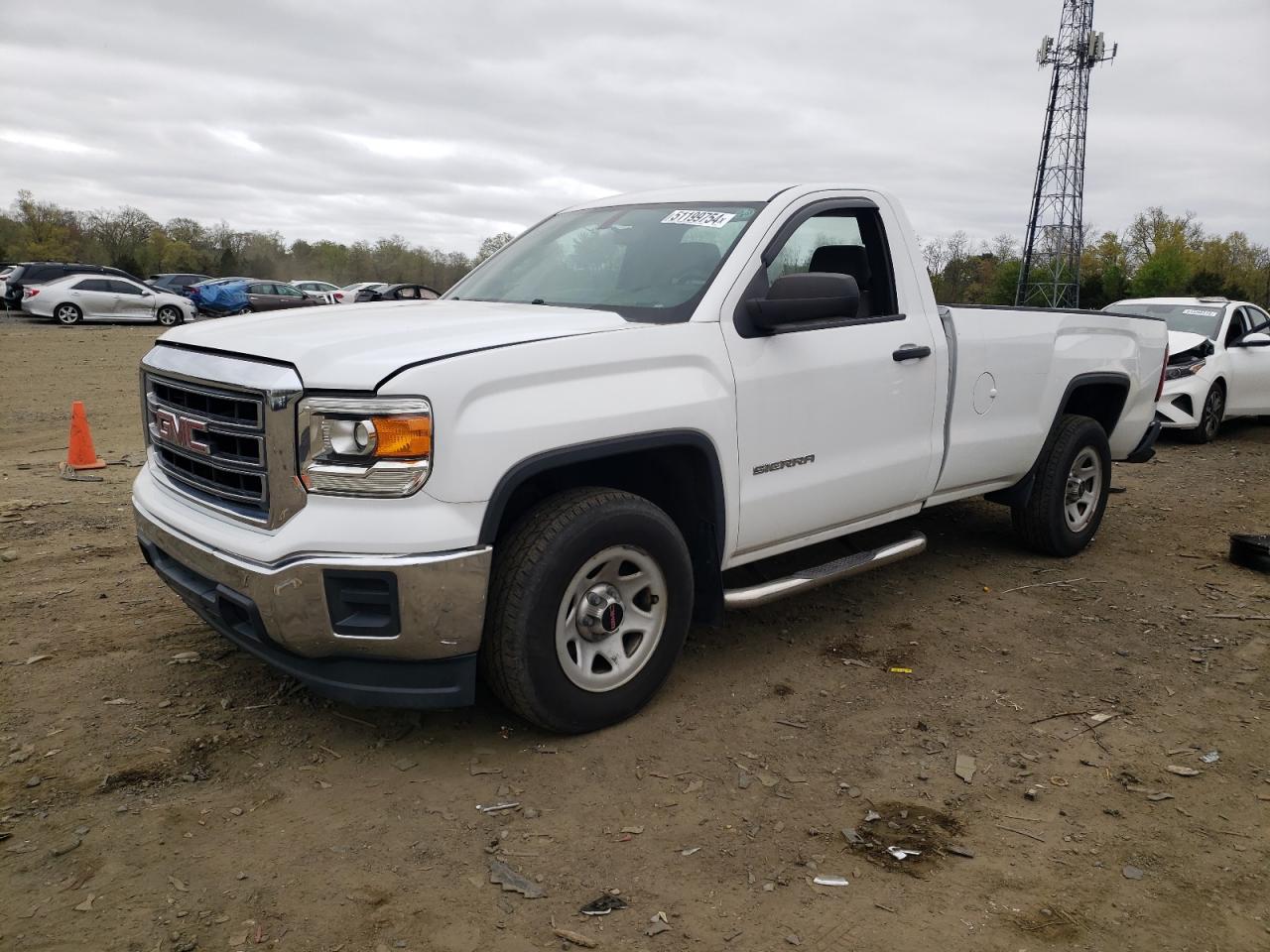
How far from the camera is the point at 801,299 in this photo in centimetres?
371

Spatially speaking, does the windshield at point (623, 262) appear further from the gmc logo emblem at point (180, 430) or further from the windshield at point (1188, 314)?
the windshield at point (1188, 314)

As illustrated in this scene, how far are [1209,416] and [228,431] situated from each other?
36.6 feet

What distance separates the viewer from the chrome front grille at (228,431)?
9.87ft

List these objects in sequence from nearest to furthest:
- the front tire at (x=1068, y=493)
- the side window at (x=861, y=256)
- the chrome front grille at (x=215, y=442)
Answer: the chrome front grille at (x=215, y=442) < the side window at (x=861, y=256) < the front tire at (x=1068, y=493)

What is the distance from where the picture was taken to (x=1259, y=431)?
40.3 feet

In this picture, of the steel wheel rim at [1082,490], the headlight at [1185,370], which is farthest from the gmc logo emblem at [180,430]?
the headlight at [1185,370]

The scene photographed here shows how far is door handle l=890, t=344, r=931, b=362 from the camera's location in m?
4.38

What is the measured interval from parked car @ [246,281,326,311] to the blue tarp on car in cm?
33

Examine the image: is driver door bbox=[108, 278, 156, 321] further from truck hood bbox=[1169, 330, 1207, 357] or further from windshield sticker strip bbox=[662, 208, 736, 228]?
windshield sticker strip bbox=[662, 208, 736, 228]

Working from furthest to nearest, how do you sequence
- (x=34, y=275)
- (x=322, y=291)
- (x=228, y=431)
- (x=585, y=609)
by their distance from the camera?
1. (x=322, y=291)
2. (x=34, y=275)
3. (x=585, y=609)
4. (x=228, y=431)

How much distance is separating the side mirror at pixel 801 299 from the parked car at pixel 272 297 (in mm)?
26116

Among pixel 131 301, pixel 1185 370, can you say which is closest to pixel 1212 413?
pixel 1185 370

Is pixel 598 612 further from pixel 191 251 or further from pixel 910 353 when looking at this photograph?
pixel 191 251

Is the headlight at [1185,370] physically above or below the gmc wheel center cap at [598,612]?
above
